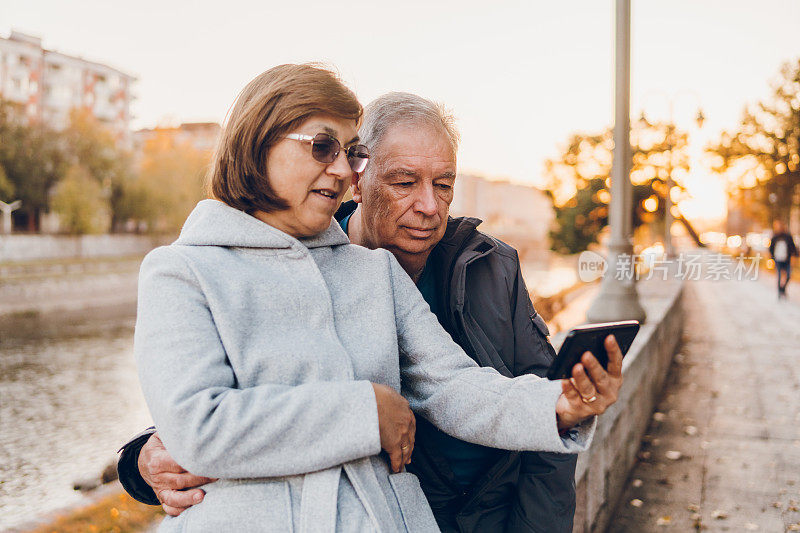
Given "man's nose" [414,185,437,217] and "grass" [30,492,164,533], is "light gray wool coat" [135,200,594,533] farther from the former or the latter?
"grass" [30,492,164,533]

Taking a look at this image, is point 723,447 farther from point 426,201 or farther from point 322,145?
point 322,145

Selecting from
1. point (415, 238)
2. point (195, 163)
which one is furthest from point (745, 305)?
point (195, 163)

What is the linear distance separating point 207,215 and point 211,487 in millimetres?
590

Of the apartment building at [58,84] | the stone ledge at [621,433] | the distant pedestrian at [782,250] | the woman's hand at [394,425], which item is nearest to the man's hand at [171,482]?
the woman's hand at [394,425]

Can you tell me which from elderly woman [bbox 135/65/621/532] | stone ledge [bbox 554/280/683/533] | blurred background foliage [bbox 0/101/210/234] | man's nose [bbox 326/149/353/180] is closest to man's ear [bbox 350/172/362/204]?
elderly woman [bbox 135/65/621/532]

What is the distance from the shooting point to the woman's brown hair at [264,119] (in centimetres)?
145

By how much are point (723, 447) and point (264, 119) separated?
5430 millimetres

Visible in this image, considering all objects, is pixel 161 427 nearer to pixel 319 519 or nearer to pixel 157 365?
pixel 157 365

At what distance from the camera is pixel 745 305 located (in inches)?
681

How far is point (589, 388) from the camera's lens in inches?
56.2

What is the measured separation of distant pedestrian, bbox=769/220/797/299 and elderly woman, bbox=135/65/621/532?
1895 centimetres

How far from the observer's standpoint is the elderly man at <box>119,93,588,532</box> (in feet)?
6.23

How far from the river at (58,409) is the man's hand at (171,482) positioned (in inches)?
200

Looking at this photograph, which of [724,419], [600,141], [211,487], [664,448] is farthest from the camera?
[600,141]
